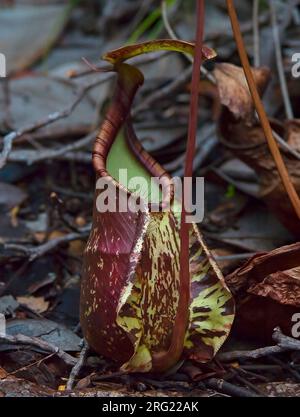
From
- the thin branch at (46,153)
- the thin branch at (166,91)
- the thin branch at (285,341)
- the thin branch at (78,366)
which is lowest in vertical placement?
the thin branch at (78,366)

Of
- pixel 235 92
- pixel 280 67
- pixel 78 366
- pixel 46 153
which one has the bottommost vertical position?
pixel 78 366

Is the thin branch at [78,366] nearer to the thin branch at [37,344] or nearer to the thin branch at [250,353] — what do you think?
the thin branch at [37,344]

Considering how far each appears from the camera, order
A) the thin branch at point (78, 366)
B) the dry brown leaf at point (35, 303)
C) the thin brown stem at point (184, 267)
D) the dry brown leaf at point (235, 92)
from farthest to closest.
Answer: the dry brown leaf at point (235, 92) → the dry brown leaf at point (35, 303) → the thin branch at point (78, 366) → the thin brown stem at point (184, 267)

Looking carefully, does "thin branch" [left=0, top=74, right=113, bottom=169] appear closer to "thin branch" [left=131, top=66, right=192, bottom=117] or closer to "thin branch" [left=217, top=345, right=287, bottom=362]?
"thin branch" [left=131, top=66, right=192, bottom=117]

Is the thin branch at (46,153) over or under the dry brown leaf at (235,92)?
under

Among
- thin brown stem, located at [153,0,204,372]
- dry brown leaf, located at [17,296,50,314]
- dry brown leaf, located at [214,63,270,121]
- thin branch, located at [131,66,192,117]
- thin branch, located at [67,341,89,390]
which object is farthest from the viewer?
thin branch, located at [131,66,192,117]

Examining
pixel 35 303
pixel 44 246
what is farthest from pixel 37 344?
pixel 44 246

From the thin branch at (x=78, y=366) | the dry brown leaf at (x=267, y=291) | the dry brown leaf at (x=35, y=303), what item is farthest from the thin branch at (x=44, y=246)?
the dry brown leaf at (x=267, y=291)

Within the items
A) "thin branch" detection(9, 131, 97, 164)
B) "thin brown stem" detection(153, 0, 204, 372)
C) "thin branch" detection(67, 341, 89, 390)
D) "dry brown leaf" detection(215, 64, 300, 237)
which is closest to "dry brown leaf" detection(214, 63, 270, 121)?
"dry brown leaf" detection(215, 64, 300, 237)

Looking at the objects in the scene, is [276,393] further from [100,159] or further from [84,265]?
[100,159]

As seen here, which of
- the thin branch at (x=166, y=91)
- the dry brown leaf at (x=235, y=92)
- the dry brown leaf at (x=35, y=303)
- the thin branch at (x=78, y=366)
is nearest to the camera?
the thin branch at (x=78, y=366)

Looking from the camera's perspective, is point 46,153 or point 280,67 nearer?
point 46,153

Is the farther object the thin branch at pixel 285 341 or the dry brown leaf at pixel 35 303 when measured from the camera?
the dry brown leaf at pixel 35 303

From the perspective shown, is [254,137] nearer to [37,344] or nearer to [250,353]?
[250,353]
